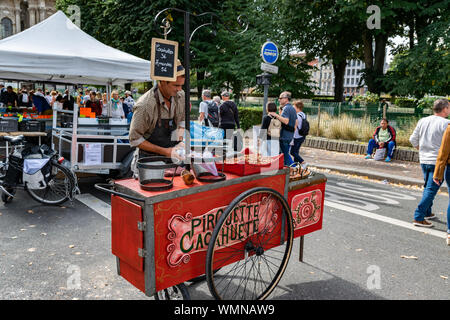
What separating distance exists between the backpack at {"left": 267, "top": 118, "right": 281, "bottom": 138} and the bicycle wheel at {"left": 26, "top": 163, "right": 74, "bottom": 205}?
4.84m

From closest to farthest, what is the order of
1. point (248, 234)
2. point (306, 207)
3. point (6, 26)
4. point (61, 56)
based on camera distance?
point (248, 234)
point (306, 207)
point (61, 56)
point (6, 26)

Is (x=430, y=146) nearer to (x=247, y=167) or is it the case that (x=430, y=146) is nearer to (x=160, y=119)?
(x=247, y=167)

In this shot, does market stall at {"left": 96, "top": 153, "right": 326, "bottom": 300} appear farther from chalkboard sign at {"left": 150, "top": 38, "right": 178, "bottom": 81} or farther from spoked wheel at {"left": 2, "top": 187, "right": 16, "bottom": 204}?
spoked wheel at {"left": 2, "top": 187, "right": 16, "bottom": 204}

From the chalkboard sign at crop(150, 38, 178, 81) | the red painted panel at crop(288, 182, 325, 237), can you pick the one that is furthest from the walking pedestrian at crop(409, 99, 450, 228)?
the chalkboard sign at crop(150, 38, 178, 81)

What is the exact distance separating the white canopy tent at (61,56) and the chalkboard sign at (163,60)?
18.6ft

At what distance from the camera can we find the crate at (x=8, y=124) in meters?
7.39

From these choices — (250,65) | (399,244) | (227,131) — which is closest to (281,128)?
(227,131)

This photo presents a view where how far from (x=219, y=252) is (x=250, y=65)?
19.8 metres

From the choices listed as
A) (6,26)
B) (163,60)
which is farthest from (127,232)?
(6,26)

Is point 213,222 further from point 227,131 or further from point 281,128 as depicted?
point 227,131

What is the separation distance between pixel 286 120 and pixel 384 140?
445 centimetres

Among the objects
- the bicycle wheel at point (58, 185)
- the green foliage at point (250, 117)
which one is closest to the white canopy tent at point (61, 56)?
the bicycle wheel at point (58, 185)

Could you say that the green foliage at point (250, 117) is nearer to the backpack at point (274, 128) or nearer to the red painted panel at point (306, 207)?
the backpack at point (274, 128)

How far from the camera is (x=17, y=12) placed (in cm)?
7575
